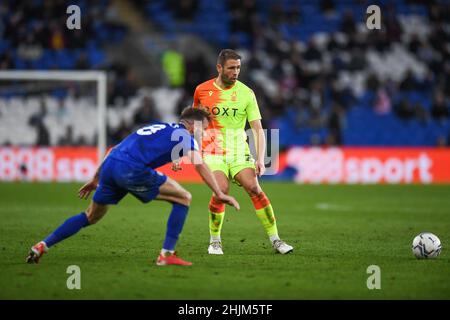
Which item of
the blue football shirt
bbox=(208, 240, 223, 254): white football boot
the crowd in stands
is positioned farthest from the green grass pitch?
the crowd in stands

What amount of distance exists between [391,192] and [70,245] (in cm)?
1198

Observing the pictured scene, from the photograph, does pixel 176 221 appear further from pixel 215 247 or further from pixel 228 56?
pixel 228 56

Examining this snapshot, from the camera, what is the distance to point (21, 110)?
23.5 meters

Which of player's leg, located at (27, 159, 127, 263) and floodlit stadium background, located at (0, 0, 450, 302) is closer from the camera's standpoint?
floodlit stadium background, located at (0, 0, 450, 302)

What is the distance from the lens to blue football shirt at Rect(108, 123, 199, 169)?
28.0 ft

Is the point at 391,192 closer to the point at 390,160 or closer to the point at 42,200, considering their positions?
the point at 390,160

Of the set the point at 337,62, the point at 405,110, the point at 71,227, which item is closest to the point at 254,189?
the point at 71,227

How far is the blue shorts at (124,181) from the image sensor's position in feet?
28.0

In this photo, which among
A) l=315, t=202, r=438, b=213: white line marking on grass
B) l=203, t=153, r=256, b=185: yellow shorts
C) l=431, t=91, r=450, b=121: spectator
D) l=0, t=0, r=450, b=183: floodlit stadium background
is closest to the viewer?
l=203, t=153, r=256, b=185: yellow shorts

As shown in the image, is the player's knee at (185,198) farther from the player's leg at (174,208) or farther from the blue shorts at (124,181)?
the blue shorts at (124,181)

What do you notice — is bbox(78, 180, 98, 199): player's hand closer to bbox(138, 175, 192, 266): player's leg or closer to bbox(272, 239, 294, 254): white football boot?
bbox(138, 175, 192, 266): player's leg

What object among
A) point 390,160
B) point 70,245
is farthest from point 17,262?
point 390,160

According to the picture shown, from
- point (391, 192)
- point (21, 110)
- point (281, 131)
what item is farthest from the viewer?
point (281, 131)
